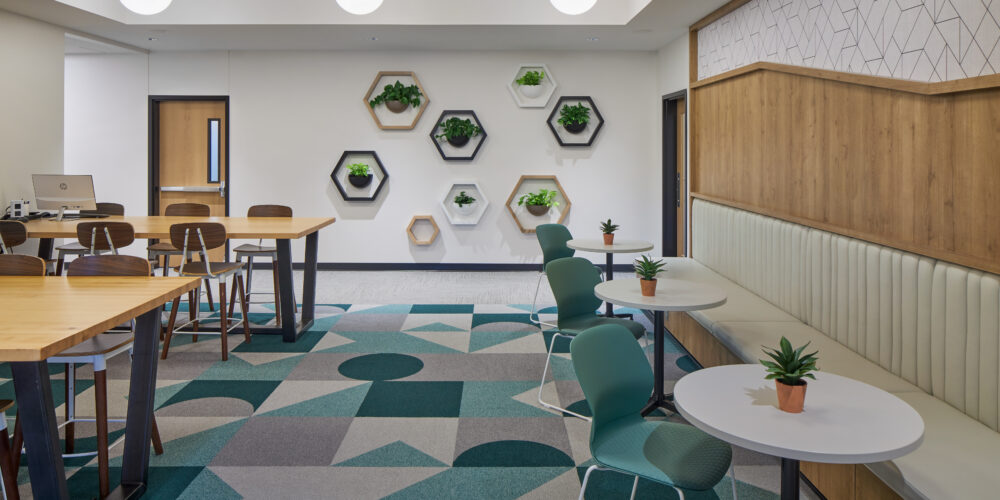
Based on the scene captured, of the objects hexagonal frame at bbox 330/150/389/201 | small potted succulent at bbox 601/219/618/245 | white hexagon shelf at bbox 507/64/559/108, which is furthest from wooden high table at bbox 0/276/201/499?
white hexagon shelf at bbox 507/64/559/108

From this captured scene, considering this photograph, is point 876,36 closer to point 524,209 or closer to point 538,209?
point 538,209

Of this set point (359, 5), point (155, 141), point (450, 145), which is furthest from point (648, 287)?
point (155, 141)

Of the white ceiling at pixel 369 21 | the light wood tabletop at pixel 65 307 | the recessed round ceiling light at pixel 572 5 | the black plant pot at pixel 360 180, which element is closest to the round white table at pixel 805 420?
the light wood tabletop at pixel 65 307

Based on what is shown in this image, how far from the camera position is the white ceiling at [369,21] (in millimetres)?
6230

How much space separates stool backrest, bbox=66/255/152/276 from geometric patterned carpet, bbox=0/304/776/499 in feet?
2.54

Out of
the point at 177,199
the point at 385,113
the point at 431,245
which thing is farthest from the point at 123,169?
the point at 431,245

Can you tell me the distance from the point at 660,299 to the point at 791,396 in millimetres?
1502

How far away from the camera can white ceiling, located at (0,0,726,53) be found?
6230 mm

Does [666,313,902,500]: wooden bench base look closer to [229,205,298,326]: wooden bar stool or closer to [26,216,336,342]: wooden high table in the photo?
[26,216,336,342]: wooden high table

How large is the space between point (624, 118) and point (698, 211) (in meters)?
2.26

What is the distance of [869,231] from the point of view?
3453mm

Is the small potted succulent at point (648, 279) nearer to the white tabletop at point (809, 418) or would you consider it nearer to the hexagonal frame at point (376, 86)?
the white tabletop at point (809, 418)

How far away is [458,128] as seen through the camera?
791cm

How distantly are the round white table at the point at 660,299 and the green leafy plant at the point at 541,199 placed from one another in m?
4.21
